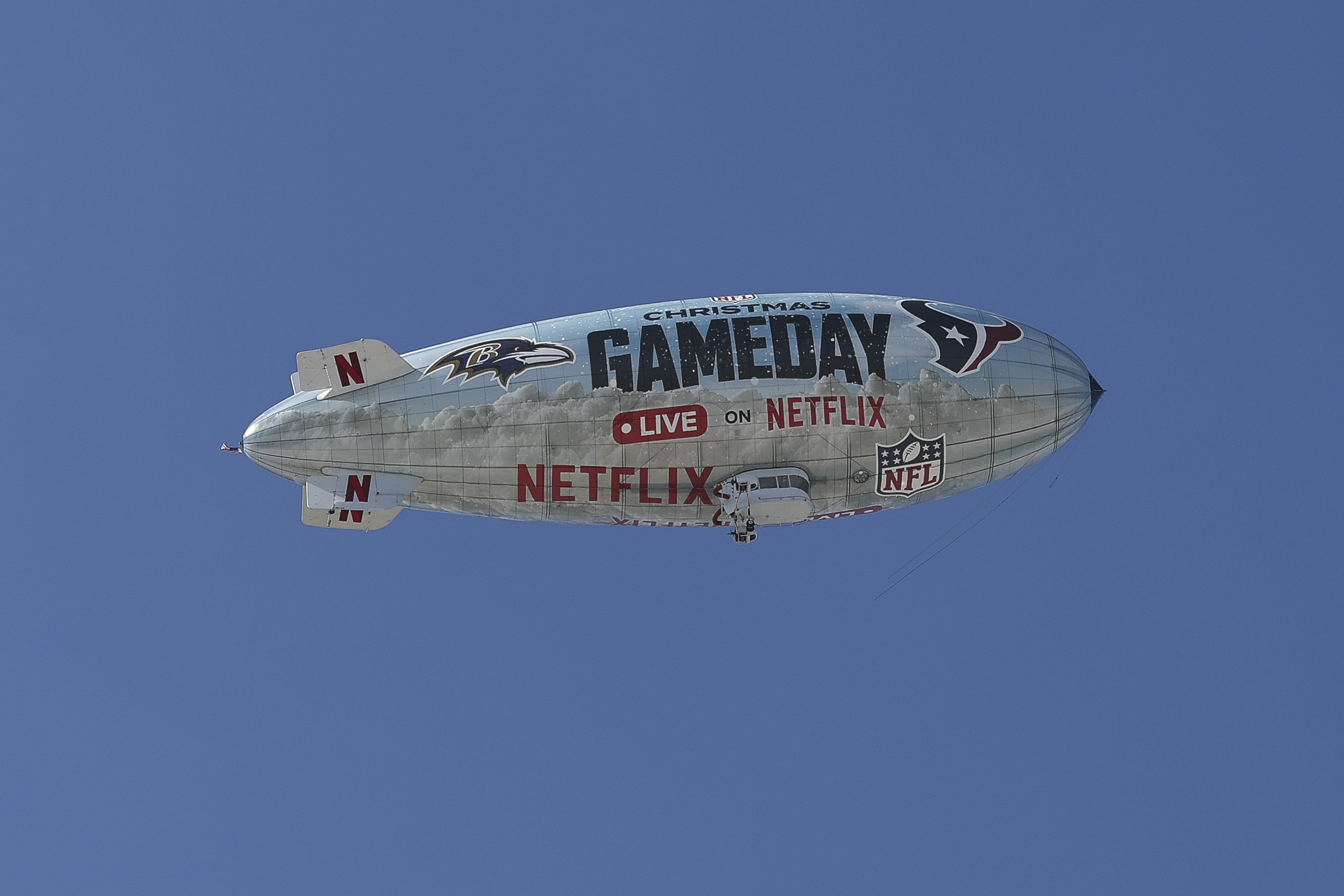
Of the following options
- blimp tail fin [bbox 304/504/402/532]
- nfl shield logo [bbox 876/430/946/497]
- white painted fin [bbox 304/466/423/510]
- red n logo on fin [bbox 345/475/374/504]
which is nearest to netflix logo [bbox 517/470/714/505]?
white painted fin [bbox 304/466/423/510]

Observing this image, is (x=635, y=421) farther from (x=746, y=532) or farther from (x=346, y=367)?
(x=346, y=367)

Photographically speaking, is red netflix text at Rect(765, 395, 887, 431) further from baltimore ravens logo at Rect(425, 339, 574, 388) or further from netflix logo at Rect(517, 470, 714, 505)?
baltimore ravens logo at Rect(425, 339, 574, 388)

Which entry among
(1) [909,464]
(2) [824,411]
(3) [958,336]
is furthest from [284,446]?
(3) [958,336]

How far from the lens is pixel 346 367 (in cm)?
7462

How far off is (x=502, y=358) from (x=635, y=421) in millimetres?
6179

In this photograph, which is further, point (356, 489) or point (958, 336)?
point (958, 336)

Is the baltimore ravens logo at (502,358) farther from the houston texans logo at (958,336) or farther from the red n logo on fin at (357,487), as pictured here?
the houston texans logo at (958,336)

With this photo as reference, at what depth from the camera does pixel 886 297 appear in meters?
79.3

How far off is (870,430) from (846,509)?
4.30 meters

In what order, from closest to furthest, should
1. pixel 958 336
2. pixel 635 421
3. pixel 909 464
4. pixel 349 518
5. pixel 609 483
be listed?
pixel 635 421 → pixel 609 483 → pixel 349 518 → pixel 909 464 → pixel 958 336

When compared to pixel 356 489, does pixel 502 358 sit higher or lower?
higher

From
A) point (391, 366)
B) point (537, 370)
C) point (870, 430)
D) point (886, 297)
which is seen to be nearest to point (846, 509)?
point (870, 430)

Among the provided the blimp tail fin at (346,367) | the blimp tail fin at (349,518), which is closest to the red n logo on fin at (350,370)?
the blimp tail fin at (346,367)

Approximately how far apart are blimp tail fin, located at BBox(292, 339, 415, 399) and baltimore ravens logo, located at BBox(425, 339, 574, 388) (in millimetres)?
1918
